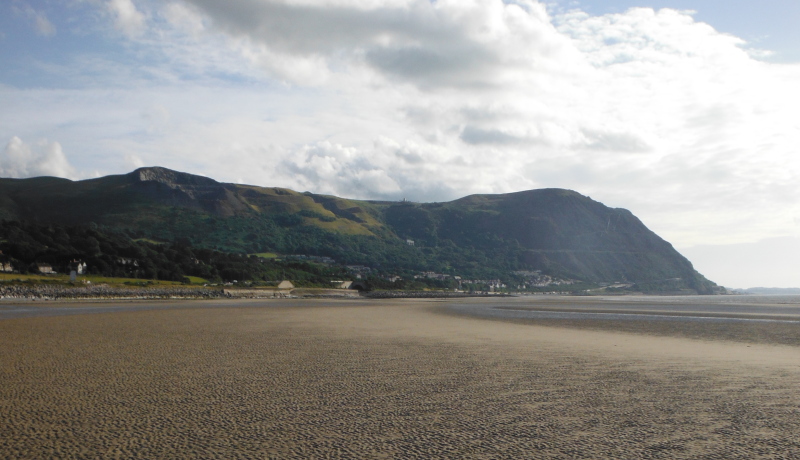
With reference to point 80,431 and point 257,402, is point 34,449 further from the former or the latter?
point 257,402

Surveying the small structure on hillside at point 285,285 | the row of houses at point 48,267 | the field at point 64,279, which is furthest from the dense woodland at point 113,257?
the small structure on hillside at point 285,285

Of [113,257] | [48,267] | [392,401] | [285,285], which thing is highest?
[113,257]

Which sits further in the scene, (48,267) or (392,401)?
(48,267)

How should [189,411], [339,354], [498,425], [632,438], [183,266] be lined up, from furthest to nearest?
[183,266], [339,354], [189,411], [498,425], [632,438]

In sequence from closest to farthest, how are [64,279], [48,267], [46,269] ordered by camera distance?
[64,279]
[46,269]
[48,267]

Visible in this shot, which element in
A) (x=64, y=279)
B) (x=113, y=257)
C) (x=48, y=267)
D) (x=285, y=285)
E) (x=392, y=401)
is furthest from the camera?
(x=285, y=285)

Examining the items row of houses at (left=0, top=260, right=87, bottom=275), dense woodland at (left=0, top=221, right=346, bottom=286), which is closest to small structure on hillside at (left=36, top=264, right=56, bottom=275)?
row of houses at (left=0, top=260, right=87, bottom=275)

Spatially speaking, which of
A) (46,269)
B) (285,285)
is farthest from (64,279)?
(285,285)

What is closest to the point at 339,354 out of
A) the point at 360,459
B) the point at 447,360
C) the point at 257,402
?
the point at 447,360

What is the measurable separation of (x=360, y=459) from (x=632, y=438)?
3.59m

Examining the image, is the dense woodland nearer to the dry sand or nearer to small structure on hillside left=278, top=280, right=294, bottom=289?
small structure on hillside left=278, top=280, right=294, bottom=289

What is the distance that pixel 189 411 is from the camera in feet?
27.8

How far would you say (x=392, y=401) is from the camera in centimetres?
935

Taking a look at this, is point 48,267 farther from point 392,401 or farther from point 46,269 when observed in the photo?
point 392,401
